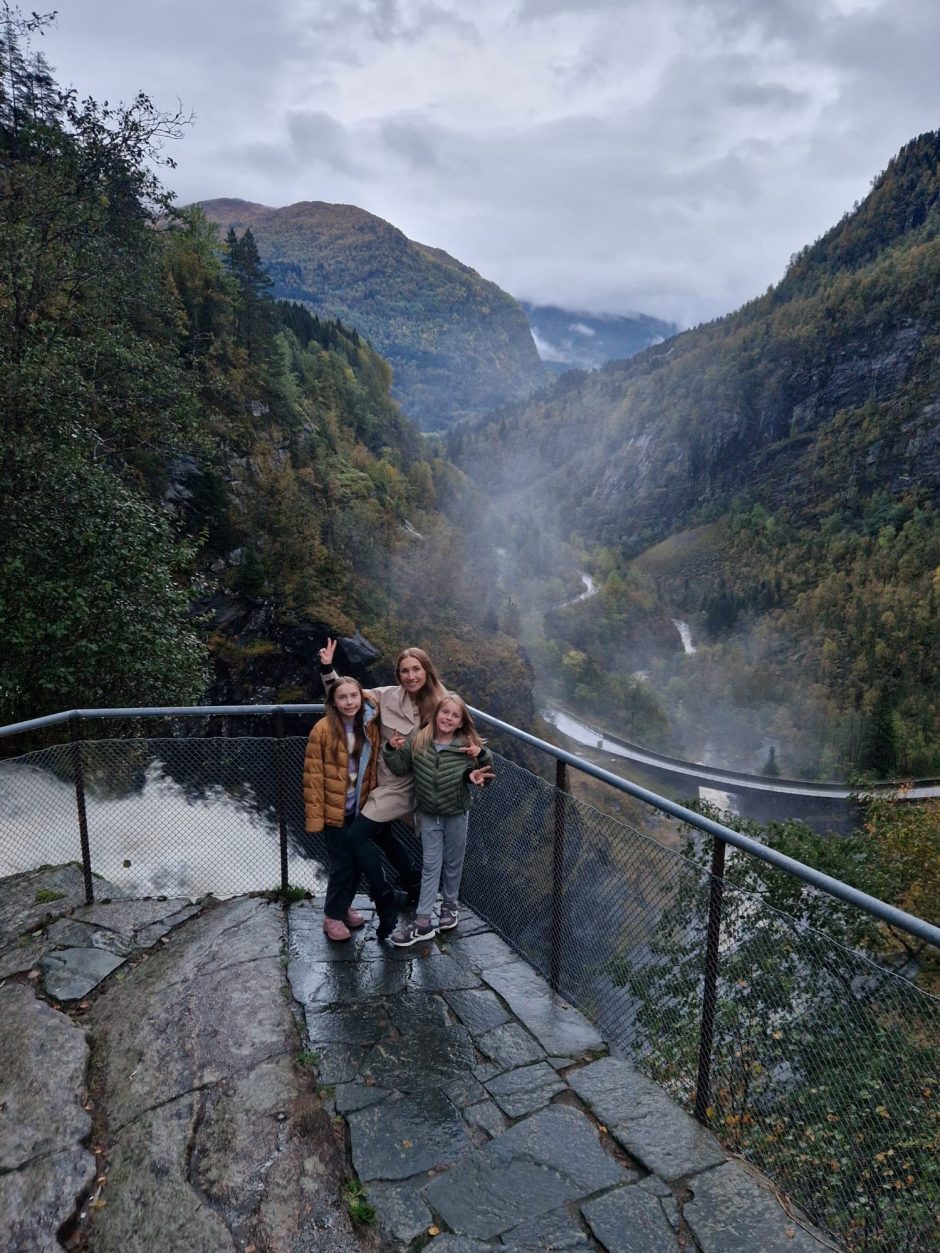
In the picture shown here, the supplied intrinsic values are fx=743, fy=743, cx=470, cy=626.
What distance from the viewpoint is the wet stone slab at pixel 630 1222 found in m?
2.66

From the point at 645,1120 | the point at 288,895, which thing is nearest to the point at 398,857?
the point at 288,895

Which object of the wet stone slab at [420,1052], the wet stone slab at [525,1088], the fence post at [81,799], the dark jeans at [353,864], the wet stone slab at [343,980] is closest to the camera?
the wet stone slab at [525,1088]

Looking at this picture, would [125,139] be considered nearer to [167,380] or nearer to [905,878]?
[167,380]

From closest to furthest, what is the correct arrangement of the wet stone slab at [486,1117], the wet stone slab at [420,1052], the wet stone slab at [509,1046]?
1. the wet stone slab at [486,1117]
2. the wet stone slab at [420,1052]
3. the wet stone slab at [509,1046]

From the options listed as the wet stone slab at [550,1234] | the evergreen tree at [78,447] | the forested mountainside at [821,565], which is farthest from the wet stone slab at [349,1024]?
the forested mountainside at [821,565]

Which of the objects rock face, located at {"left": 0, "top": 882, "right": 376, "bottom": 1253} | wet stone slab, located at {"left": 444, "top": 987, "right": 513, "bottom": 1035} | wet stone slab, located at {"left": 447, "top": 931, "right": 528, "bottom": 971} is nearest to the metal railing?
wet stone slab, located at {"left": 447, "top": 931, "right": 528, "bottom": 971}

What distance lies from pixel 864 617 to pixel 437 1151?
143 meters

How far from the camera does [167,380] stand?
13016mm

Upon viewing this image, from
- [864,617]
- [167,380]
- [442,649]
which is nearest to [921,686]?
[864,617]

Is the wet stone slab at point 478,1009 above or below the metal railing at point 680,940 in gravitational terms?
below

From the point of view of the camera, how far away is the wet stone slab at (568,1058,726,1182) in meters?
3.08

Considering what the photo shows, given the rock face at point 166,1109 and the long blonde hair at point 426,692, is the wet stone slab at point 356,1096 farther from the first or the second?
the long blonde hair at point 426,692

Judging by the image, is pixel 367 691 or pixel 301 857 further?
pixel 301 857

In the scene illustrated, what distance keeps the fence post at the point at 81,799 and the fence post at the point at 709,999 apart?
4.11m
